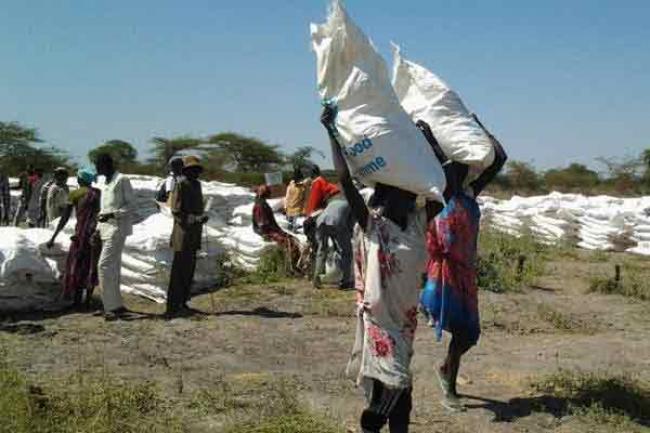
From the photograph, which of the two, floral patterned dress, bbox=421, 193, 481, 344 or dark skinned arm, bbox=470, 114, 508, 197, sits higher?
dark skinned arm, bbox=470, 114, 508, 197

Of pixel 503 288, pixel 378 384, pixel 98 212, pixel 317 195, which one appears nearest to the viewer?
pixel 378 384

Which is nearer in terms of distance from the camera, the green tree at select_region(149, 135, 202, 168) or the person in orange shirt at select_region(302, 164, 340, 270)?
the person in orange shirt at select_region(302, 164, 340, 270)

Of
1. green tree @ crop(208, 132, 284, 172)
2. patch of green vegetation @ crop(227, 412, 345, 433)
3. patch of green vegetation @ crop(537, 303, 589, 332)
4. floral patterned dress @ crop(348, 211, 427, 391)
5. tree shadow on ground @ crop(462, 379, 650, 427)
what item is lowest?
patch of green vegetation @ crop(227, 412, 345, 433)

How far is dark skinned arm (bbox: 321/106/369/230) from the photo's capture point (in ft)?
10.2

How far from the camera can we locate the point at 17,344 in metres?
5.54

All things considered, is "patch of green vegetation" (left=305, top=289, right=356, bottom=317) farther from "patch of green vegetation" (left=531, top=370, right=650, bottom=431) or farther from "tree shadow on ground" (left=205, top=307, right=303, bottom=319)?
"patch of green vegetation" (left=531, top=370, right=650, bottom=431)

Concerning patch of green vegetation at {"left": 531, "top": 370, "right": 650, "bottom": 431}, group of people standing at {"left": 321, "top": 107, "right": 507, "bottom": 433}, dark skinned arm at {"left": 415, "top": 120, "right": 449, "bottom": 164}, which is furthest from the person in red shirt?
group of people standing at {"left": 321, "top": 107, "right": 507, "bottom": 433}

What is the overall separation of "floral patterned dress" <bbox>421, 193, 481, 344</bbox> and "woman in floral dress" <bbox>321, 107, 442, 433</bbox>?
2.55ft

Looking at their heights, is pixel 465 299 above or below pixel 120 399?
above

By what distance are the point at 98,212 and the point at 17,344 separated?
1.79 m

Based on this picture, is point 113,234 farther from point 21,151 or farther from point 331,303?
point 21,151

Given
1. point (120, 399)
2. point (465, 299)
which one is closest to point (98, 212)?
point (120, 399)

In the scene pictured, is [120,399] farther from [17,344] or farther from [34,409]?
[17,344]

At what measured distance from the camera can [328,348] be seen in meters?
5.69
